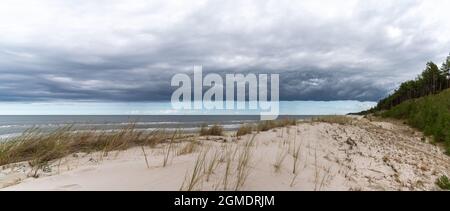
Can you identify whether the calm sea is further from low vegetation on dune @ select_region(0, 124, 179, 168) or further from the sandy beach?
the sandy beach

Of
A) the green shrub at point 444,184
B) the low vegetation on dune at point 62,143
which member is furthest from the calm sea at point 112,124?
the green shrub at point 444,184

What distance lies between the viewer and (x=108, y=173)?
13.5ft

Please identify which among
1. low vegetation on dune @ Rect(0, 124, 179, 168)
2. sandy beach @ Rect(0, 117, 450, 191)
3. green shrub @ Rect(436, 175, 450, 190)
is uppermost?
low vegetation on dune @ Rect(0, 124, 179, 168)

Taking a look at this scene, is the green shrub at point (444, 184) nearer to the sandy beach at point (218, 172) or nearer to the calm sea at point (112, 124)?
the sandy beach at point (218, 172)

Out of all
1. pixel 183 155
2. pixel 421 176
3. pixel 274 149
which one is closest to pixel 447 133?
pixel 421 176

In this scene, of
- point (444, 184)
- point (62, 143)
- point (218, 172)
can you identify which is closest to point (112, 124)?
point (62, 143)

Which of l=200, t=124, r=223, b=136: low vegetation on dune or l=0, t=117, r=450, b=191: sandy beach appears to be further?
l=200, t=124, r=223, b=136: low vegetation on dune

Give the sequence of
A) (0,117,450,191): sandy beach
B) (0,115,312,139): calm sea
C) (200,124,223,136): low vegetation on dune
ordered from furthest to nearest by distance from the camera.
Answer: (200,124,223,136): low vegetation on dune
(0,115,312,139): calm sea
(0,117,450,191): sandy beach

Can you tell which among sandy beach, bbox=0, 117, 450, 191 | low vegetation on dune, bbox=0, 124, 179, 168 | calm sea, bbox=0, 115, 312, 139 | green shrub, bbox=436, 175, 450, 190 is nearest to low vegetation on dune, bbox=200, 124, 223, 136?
calm sea, bbox=0, 115, 312, 139

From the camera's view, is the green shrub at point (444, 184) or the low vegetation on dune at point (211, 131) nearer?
the green shrub at point (444, 184)

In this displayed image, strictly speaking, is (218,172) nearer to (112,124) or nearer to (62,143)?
(62,143)

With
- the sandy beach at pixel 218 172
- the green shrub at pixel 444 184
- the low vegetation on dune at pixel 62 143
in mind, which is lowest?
the green shrub at pixel 444 184

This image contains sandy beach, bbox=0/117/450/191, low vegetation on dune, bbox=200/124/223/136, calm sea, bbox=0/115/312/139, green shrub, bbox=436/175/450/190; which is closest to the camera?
sandy beach, bbox=0/117/450/191
